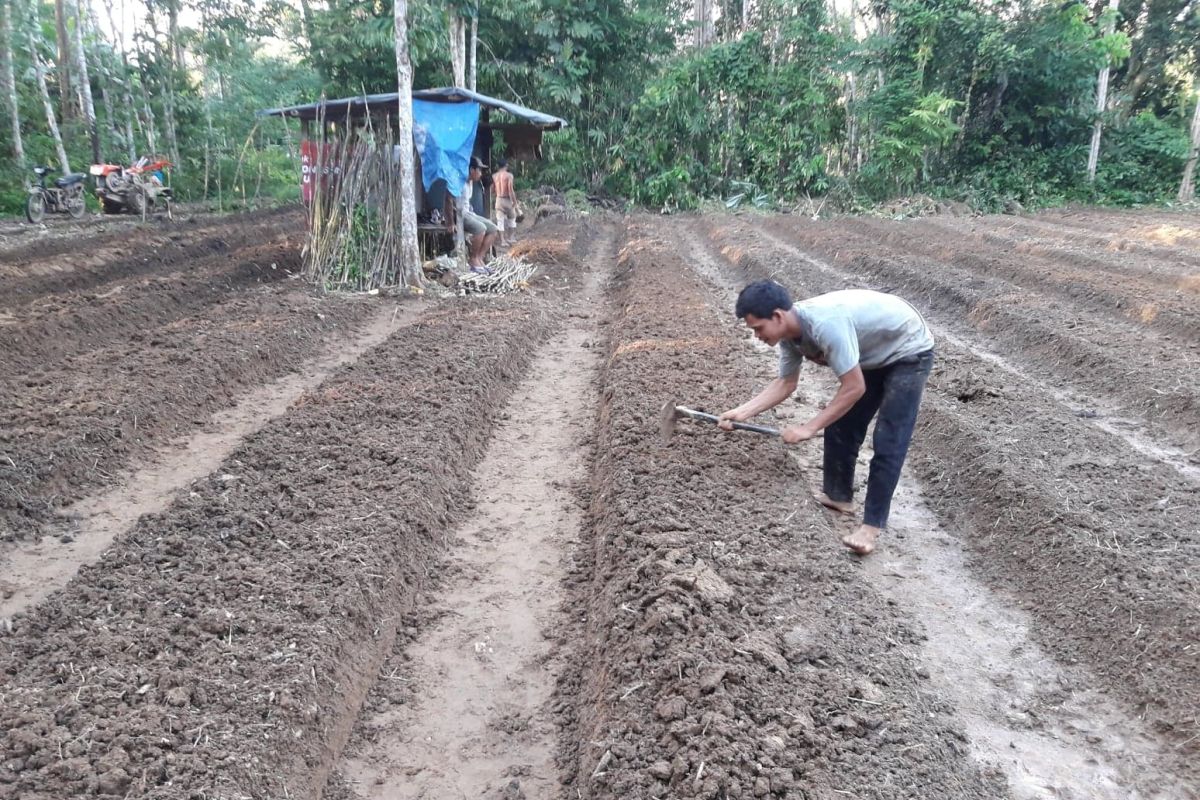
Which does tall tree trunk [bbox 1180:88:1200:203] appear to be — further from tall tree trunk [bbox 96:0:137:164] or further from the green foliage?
tall tree trunk [bbox 96:0:137:164]

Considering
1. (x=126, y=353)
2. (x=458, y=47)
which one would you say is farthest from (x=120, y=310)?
(x=458, y=47)

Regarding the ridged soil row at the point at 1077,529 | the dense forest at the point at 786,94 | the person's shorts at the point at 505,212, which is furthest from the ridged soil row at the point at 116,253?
the ridged soil row at the point at 1077,529

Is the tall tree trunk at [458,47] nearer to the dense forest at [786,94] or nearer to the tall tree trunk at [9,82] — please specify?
the dense forest at [786,94]

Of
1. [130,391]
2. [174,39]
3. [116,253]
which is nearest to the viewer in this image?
[130,391]

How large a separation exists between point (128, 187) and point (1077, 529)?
17.6 meters

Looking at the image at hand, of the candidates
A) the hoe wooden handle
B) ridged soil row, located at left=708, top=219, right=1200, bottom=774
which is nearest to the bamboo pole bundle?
the hoe wooden handle

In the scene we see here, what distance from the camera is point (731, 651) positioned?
10.0ft

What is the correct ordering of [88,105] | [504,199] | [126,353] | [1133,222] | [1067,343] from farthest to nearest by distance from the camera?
[1133,222], [88,105], [504,199], [1067,343], [126,353]

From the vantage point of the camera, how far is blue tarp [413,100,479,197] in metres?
10.7

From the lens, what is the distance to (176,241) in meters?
12.8

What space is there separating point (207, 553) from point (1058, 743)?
3.68 metres

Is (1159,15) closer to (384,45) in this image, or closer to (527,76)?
(527,76)

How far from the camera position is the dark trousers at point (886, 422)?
4.13m

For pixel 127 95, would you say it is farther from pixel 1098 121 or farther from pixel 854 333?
pixel 1098 121
